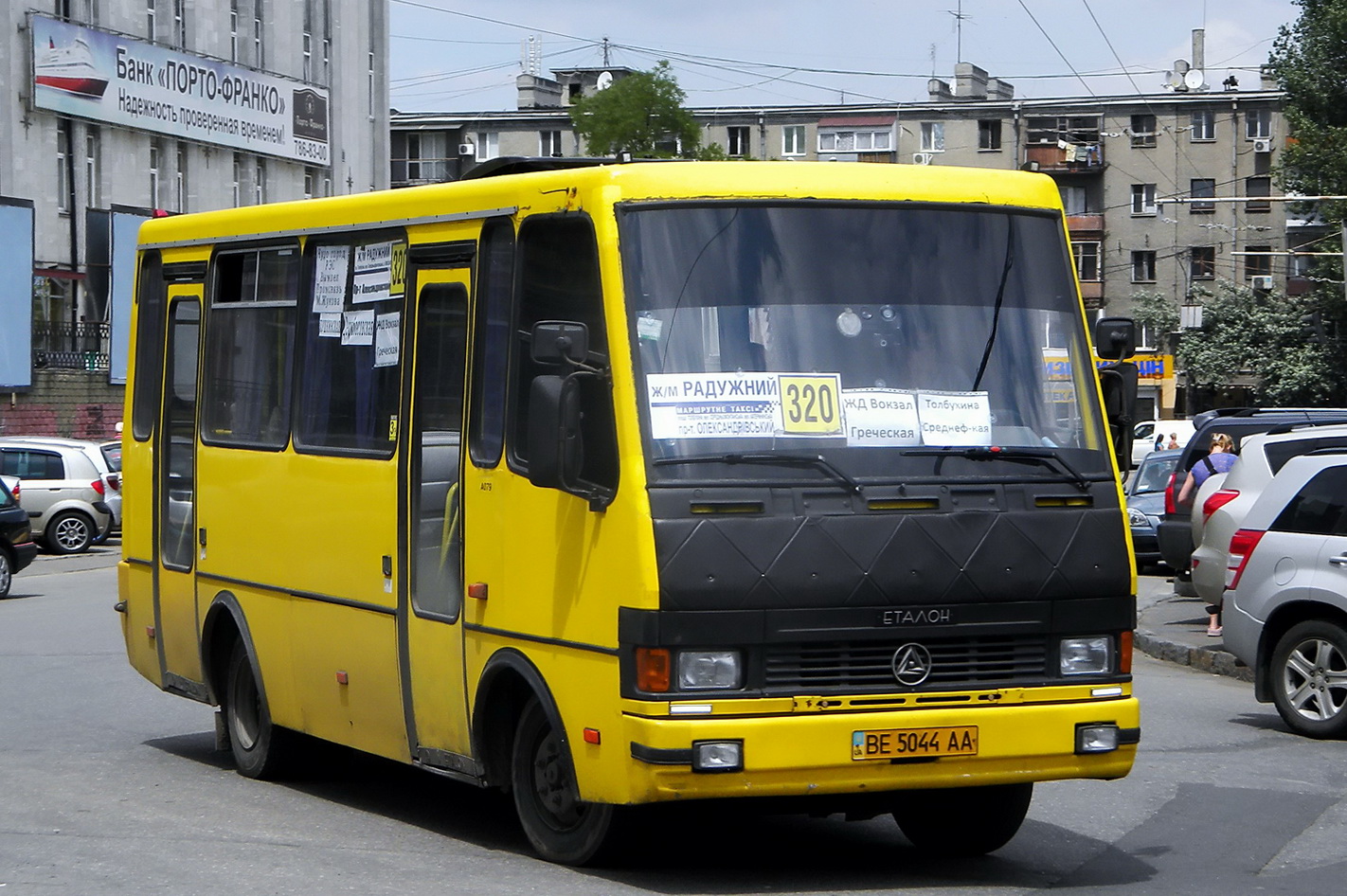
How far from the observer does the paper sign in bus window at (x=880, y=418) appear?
24.2 ft

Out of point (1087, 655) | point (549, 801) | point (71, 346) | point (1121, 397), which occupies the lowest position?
point (549, 801)

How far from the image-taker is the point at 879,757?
721cm

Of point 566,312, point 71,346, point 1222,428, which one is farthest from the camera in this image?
point 71,346

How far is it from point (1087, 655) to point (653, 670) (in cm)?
168

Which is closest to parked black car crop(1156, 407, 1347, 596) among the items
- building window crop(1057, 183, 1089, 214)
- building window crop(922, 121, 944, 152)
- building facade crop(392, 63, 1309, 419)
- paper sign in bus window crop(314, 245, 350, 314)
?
paper sign in bus window crop(314, 245, 350, 314)

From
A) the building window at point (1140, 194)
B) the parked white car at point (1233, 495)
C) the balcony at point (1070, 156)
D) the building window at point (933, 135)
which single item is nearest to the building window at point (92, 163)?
the parked white car at point (1233, 495)

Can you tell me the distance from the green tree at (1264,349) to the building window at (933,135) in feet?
58.5

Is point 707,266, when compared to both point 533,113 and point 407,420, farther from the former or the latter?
point 533,113

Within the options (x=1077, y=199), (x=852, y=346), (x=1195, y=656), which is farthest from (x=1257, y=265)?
(x=852, y=346)

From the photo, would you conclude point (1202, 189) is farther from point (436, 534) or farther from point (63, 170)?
point (436, 534)

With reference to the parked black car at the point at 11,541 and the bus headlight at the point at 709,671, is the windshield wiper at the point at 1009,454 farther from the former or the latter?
the parked black car at the point at 11,541

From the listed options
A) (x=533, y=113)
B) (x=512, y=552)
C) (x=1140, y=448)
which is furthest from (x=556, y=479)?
(x=533, y=113)

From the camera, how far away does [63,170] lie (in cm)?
5347

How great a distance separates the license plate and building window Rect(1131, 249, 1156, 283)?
278ft
